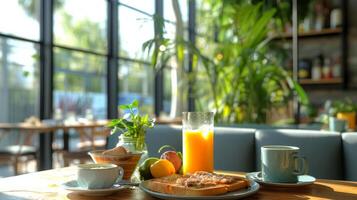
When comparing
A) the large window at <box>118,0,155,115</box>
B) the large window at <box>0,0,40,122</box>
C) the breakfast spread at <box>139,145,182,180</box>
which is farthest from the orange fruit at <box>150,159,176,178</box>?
the large window at <box>118,0,155,115</box>

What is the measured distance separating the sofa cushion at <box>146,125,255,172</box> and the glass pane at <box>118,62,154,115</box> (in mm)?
3424

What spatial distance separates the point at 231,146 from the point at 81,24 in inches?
136

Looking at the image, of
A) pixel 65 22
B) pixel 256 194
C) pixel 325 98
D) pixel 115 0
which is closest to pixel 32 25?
pixel 65 22

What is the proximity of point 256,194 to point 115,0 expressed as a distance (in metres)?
4.86

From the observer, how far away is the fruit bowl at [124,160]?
3.18 feet

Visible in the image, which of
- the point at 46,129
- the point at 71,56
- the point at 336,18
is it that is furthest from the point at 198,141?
the point at 336,18

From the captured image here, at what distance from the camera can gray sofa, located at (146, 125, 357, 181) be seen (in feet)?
5.43

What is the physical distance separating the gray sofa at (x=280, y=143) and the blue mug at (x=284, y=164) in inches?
29.2

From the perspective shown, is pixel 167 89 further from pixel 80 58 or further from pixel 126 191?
pixel 126 191

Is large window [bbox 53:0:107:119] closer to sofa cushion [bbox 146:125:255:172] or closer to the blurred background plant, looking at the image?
the blurred background plant

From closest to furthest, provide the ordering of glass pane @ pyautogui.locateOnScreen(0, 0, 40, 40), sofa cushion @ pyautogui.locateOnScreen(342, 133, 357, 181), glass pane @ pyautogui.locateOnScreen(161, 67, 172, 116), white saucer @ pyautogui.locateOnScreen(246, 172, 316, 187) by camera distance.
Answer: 1. white saucer @ pyautogui.locateOnScreen(246, 172, 316, 187)
2. sofa cushion @ pyautogui.locateOnScreen(342, 133, 357, 181)
3. glass pane @ pyautogui.locateOnScreen(0, 0, 40, 40)
4. glass pane @ pyautogui.locateOnScreen(161, 67, 172, 116)

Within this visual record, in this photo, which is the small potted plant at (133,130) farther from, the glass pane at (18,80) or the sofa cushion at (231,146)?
the glass pane at (18,80)

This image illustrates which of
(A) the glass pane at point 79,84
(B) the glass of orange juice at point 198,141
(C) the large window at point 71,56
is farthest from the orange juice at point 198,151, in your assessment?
(A) the glass pane at point 79,84

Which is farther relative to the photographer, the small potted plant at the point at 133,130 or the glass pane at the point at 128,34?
the glass pane at the point at 128,34
